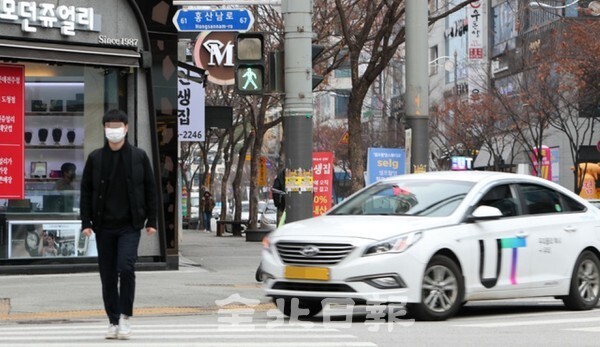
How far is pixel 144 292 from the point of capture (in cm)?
1628

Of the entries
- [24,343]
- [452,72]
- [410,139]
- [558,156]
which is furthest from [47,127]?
[452,72]

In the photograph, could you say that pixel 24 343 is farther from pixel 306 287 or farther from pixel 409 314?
pixel 409 314

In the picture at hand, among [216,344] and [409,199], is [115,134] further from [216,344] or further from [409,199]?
[409,199]

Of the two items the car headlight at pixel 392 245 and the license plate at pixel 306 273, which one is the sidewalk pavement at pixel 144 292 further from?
the car headlight at pixel 392 245

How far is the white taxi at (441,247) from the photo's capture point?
1205 cm

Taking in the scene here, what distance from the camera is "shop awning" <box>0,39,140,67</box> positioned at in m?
18.7

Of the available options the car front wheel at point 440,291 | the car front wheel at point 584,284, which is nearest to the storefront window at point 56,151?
the car front wheel at point 584,284

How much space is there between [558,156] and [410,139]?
5030cm

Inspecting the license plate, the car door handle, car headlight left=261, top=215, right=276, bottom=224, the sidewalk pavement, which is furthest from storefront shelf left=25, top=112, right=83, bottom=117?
car headlight left=261, top=215, right=276, bottom=224

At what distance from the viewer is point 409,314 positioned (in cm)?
1240

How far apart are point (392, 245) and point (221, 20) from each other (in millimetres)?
8785

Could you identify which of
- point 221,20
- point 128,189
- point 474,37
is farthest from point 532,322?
point 474,37

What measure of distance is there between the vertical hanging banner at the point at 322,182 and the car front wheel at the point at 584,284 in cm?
1328

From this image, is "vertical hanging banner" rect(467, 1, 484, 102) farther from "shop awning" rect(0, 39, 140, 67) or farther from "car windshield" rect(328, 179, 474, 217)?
"car windshield" rect(328, 179, 474, 217)
